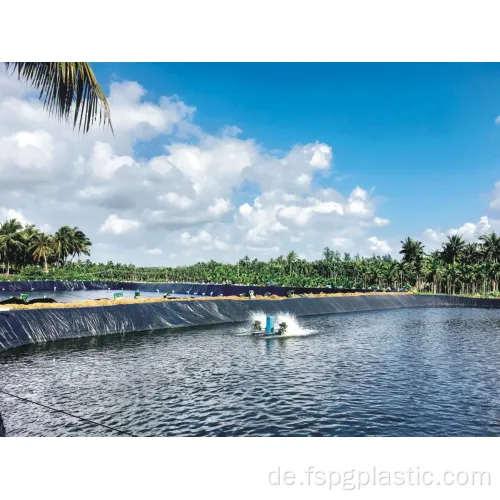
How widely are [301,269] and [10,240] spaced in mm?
75022

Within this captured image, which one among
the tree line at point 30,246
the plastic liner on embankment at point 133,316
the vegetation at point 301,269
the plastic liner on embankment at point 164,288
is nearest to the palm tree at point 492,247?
the vegetation at point 301,269

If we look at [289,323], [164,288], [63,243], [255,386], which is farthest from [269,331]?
[63,243]

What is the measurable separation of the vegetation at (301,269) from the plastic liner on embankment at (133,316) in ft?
179

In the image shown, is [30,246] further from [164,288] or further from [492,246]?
[492,246]

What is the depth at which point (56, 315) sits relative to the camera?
24156mm

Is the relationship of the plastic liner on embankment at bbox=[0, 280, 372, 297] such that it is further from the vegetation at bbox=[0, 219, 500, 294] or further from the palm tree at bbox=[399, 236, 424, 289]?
the palm tree at bbox=[399, 236, 424, 289]

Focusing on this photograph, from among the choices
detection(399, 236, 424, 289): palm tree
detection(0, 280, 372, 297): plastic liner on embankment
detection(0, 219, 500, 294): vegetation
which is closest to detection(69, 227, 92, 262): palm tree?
detection(0, 219, 500, 294): vegetation

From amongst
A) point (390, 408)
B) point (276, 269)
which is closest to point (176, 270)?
point (276, 269)

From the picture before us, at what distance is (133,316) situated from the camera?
91.5ft

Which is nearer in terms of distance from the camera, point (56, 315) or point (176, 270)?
point (56, 315)

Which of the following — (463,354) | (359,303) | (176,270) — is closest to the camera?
Result: (463,354)

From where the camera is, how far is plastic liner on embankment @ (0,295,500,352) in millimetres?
22188
